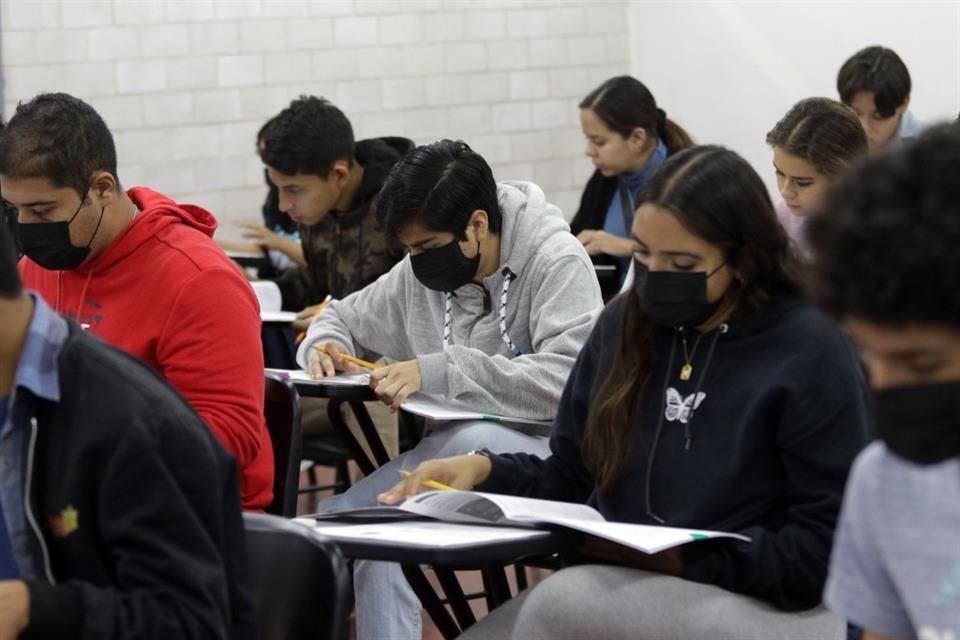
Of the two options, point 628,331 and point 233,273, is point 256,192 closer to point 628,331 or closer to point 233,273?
point 233,273

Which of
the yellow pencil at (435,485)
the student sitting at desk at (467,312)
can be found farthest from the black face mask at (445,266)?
the yellow pencil at (435,485)

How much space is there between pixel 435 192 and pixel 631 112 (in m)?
1.85

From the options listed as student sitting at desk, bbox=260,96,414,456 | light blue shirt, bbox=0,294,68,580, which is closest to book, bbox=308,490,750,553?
light blue shirt, bbox=0,294,68,580

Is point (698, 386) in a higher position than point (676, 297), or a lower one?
lower

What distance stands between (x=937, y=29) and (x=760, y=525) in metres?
3.72

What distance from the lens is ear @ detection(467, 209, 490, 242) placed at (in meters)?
3.25

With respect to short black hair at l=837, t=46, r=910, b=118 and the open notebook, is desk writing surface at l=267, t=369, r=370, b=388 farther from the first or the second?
short black hair at l=837, t=46, r=910, b=118

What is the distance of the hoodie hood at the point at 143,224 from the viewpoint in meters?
2.81

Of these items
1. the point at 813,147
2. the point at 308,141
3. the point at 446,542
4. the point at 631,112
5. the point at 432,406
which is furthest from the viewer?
the point at 631,112

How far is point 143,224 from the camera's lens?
2828 mm

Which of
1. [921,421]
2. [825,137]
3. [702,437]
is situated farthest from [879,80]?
[921,421]

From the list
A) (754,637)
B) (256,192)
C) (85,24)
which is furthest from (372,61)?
(754,637)

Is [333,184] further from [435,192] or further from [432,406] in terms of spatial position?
[432,406]

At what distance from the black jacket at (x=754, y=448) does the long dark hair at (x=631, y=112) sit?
2610 millimetres
